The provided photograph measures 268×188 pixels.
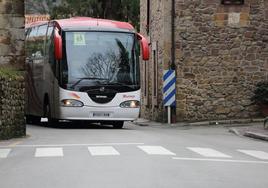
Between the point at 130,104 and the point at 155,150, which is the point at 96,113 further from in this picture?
the point at 155,150

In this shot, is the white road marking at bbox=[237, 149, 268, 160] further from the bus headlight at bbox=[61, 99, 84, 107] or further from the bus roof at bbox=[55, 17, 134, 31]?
the bus roof at bbox=[55, 17, 134, 31]

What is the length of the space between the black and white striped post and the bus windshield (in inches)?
165

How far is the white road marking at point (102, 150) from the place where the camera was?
14175mm

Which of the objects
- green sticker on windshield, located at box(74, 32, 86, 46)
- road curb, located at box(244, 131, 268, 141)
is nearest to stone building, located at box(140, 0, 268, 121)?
green sticker on windshield, located at box(74, 32, 86, 46)

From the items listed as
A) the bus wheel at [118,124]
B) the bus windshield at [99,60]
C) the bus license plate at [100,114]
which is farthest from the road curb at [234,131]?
the bus license plate at [100,114]

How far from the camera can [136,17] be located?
158 feet

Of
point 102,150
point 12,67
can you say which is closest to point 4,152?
point 102,150

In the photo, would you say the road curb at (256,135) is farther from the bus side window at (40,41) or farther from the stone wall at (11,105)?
the bus side window at (40,41)

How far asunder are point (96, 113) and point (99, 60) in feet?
5.33

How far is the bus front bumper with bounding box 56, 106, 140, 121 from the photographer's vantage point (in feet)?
76.9

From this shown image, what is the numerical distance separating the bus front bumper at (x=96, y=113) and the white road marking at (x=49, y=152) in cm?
792

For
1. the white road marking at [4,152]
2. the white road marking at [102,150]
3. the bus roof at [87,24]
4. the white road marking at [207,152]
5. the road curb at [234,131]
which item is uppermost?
the bus roof at [87,24]

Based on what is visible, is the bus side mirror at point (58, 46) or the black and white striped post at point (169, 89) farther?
the black and white striped post at point (169, 89)

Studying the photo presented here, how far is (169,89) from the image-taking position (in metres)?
28.4
